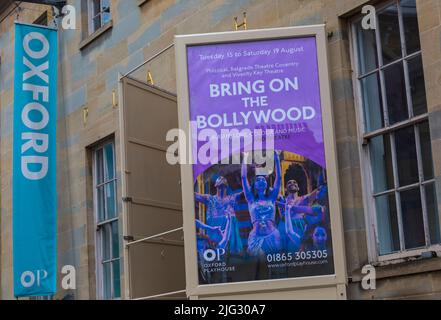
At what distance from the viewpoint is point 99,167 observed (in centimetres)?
1448

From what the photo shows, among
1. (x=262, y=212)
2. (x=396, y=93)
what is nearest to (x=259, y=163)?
(x=262, y=212)

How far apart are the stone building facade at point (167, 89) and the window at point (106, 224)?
83mm

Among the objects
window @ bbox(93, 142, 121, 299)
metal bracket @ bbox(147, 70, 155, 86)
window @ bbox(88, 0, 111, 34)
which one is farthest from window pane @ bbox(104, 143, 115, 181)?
window @ bbox(88, 0, 111, 34)

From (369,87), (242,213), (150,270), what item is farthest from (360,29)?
(150,270)

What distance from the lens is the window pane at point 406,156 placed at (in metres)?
9.03

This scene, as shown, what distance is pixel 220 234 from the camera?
31.3ft

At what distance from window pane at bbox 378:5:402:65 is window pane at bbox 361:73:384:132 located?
0.27 m

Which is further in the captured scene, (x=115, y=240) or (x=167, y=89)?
(x=115, y=240)

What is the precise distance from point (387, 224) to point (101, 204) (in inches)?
245

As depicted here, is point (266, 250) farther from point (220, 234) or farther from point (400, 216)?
point (400, 216)

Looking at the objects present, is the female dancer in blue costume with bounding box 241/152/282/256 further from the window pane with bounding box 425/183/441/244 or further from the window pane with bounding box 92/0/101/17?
the window pane with bounding box 92/0/101/17

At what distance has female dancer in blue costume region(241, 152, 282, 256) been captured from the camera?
9391mm

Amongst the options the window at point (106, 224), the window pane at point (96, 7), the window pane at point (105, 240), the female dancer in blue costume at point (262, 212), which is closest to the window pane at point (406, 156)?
the female dancer in blue costume at point (262, 212)

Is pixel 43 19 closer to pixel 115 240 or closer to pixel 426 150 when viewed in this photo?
pixel 115 240
